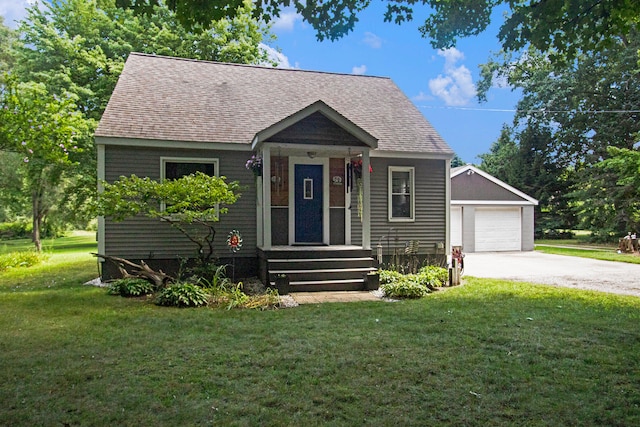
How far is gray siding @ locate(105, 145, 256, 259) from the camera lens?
9734 mm

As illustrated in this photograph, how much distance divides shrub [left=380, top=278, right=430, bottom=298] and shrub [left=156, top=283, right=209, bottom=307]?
342 cm

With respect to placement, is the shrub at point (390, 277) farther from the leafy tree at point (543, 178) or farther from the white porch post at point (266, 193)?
the leafy tree at point (543, 178)

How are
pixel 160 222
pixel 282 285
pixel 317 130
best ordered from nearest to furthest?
pixel 282 285 → pixel 317 130 → pixel 160 222

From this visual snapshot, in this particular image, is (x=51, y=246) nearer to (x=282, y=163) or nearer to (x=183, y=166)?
(x=183, y=166)

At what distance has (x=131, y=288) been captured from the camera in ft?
27.0

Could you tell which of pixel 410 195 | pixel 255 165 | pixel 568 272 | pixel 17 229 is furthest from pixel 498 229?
pixel 17 229

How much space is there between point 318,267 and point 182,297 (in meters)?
2.96

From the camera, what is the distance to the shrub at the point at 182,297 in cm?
741

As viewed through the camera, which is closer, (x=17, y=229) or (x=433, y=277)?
(x=433, y=277)

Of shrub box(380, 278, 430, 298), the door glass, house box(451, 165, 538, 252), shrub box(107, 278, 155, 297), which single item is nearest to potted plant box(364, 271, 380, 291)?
shrub box(380, 278, 430, 298)

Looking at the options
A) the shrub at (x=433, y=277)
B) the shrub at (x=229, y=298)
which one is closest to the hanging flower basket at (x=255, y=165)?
the shrub at (x=229, y=298)

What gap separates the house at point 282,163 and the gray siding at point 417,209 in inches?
1.1

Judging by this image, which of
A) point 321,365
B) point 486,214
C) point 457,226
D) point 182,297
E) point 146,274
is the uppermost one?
point 486,214

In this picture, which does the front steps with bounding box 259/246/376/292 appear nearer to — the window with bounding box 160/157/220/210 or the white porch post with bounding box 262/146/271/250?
the white porch post with bounding box 262/146/271/250
